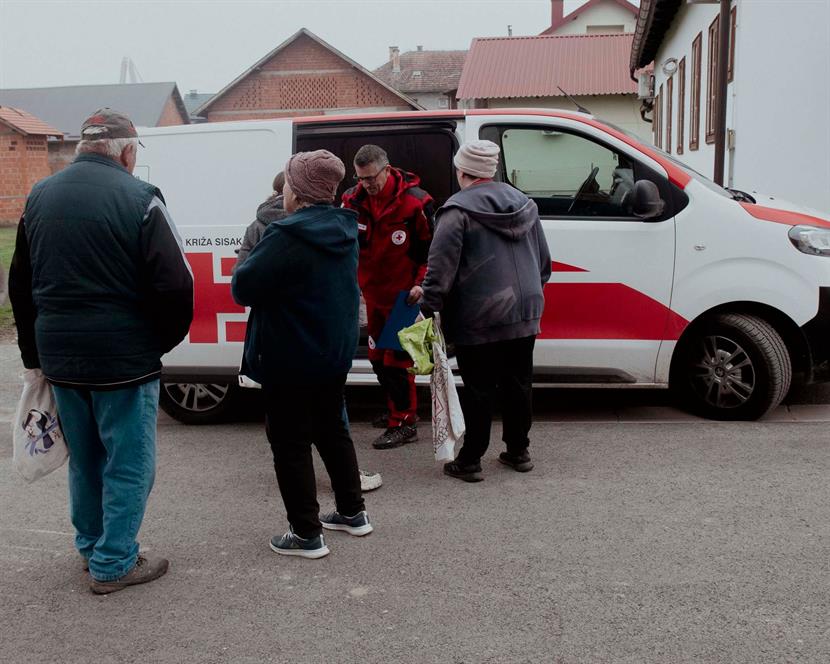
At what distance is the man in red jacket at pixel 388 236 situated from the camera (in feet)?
18.4

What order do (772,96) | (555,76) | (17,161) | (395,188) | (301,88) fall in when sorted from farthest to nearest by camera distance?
(301,88) → (555,76) → (17,161) → (772,96) → (395,188)

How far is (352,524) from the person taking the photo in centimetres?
452

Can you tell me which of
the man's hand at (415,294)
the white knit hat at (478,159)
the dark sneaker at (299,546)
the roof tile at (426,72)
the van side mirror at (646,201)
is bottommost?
the dark sneaker at (299,546)

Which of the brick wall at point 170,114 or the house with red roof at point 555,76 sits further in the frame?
the brick wall at point 170,114

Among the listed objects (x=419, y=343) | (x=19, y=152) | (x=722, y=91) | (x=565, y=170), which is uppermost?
(x=19, y=152)

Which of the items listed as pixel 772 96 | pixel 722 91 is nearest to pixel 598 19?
pixel 722 91

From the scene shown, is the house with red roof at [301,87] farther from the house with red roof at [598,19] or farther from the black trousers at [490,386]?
the black trousers at [490,386]

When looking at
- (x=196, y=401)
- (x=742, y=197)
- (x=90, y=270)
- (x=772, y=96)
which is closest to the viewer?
(x=90, y=270)

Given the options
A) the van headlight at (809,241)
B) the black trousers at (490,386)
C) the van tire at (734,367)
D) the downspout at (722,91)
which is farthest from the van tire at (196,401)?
the downspout at (722,91)

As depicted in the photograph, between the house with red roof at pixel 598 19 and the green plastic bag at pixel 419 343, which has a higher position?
the house with red roof at pixel 598 19

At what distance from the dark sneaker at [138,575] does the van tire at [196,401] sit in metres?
2.53

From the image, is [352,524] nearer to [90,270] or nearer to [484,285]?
[484,285]

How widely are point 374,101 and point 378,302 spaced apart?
2024 inches

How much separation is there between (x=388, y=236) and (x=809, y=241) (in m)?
2.46
